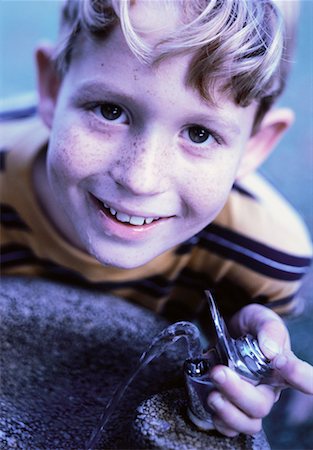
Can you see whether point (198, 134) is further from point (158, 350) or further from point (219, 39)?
point (158, 350)

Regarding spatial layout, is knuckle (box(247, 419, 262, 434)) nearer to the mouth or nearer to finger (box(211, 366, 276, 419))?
finger (box(211, 366, 276, 419))

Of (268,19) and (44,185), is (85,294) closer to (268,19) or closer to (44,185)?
(44,185)

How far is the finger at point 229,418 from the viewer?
26.1 inches

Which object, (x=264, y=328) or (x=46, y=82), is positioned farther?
(x=46, y=82)

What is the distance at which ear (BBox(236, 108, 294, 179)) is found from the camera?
975 mm

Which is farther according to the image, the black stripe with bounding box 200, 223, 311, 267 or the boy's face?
the black stripe with bounding box 200, 223, 311, 267

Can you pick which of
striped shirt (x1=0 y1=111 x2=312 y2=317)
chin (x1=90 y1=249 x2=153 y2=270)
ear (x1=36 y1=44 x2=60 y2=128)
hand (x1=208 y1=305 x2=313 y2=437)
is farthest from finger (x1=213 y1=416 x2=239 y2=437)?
ear (x1=36 y1=44 x2=60 y2=128)

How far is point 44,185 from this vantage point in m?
1.06

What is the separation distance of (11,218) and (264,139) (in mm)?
393

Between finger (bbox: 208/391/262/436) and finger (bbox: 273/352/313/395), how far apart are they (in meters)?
0.05

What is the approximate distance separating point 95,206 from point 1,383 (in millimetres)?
226

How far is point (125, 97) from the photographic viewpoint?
2.41ft

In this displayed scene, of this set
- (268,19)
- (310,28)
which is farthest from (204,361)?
(310,28)

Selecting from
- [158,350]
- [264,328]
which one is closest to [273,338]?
[264,328]
